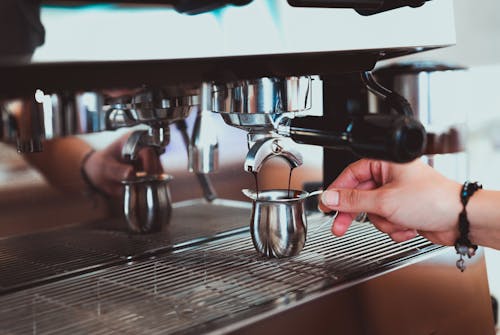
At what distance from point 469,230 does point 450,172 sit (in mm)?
457

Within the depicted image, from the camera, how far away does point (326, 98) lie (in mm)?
1059

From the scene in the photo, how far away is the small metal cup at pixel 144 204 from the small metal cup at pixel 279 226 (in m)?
0.20

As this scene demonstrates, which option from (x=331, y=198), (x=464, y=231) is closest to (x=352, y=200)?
(x=331, y=198)

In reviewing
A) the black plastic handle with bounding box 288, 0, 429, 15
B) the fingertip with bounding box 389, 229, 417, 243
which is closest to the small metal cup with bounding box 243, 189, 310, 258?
the fingertip with bounding box 389, 229, 417, 243

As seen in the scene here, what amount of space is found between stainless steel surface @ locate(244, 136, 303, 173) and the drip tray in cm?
18

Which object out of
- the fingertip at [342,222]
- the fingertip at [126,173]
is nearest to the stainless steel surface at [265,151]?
the fingertip at [342,222]

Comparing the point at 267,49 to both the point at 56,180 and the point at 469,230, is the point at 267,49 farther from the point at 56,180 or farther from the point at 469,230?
the point at 56,180

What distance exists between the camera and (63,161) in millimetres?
1028

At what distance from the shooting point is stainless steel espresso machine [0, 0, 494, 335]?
2.03ft

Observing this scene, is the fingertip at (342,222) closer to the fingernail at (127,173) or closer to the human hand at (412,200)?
the human hand at (412,200)

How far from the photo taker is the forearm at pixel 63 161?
3.31 ft

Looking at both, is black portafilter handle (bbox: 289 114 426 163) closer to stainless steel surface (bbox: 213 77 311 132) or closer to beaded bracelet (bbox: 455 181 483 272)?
stainless steel surface (bbox: 213 77 311 132)

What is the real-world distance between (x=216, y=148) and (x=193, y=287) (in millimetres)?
238

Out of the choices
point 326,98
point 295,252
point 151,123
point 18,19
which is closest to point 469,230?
point 295,252
